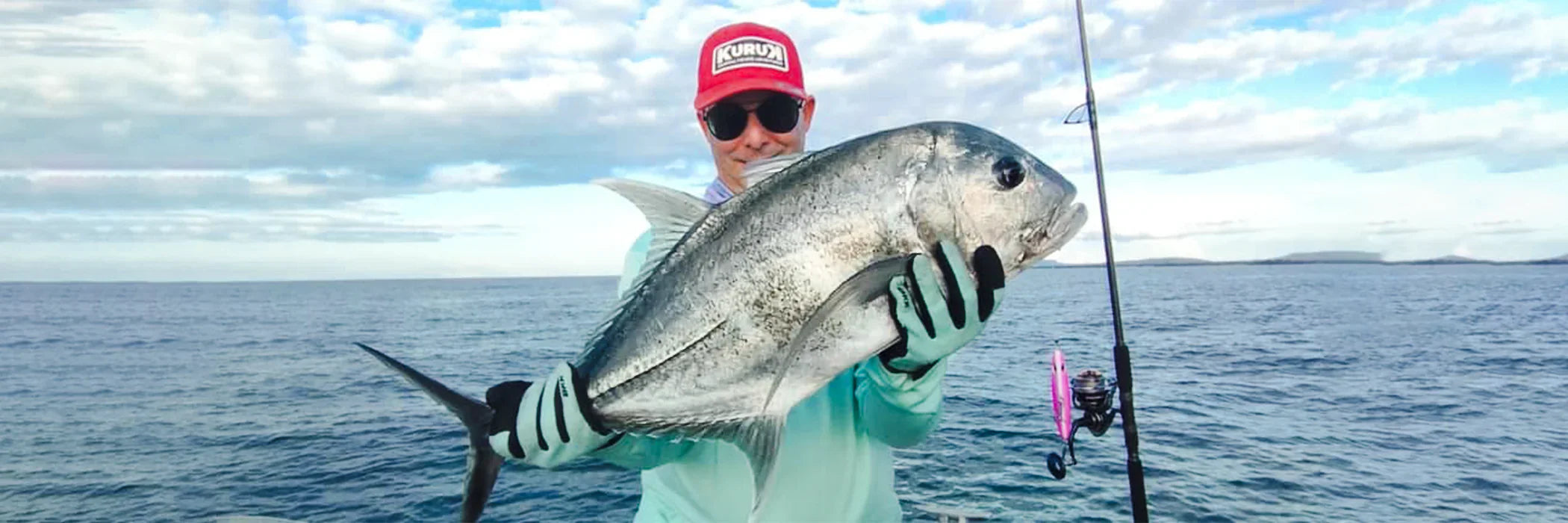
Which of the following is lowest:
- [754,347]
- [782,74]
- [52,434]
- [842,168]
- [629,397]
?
[52,434]

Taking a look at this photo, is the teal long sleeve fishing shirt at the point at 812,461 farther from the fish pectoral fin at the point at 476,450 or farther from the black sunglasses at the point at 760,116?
the black sunglasses at the point at 760,116

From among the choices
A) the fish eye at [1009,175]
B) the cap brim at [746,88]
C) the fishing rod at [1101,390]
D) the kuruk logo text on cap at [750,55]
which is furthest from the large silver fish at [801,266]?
the fishing rod at [1101,390]

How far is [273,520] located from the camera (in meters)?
7.42

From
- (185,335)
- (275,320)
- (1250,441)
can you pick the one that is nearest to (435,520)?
(1250,441)

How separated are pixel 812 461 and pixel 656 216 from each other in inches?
43.3

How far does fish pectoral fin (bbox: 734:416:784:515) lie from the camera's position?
2.79 meters

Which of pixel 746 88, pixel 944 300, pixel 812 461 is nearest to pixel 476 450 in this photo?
pixel 812 461

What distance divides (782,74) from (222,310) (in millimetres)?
113992

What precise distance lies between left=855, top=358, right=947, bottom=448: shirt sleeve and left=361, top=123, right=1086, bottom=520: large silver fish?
0.24m

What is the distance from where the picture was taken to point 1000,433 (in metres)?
19.6

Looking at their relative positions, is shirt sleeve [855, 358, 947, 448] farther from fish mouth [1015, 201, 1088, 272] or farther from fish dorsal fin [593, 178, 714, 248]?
fish dorsal fin [593, 178, 714, 248]

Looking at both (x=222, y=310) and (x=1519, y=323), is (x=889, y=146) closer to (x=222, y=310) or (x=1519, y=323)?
(x=1519, y=323)

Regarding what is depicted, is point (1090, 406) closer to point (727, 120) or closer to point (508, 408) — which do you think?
point (727, 120)

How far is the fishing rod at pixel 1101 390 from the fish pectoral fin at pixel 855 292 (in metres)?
6.01
